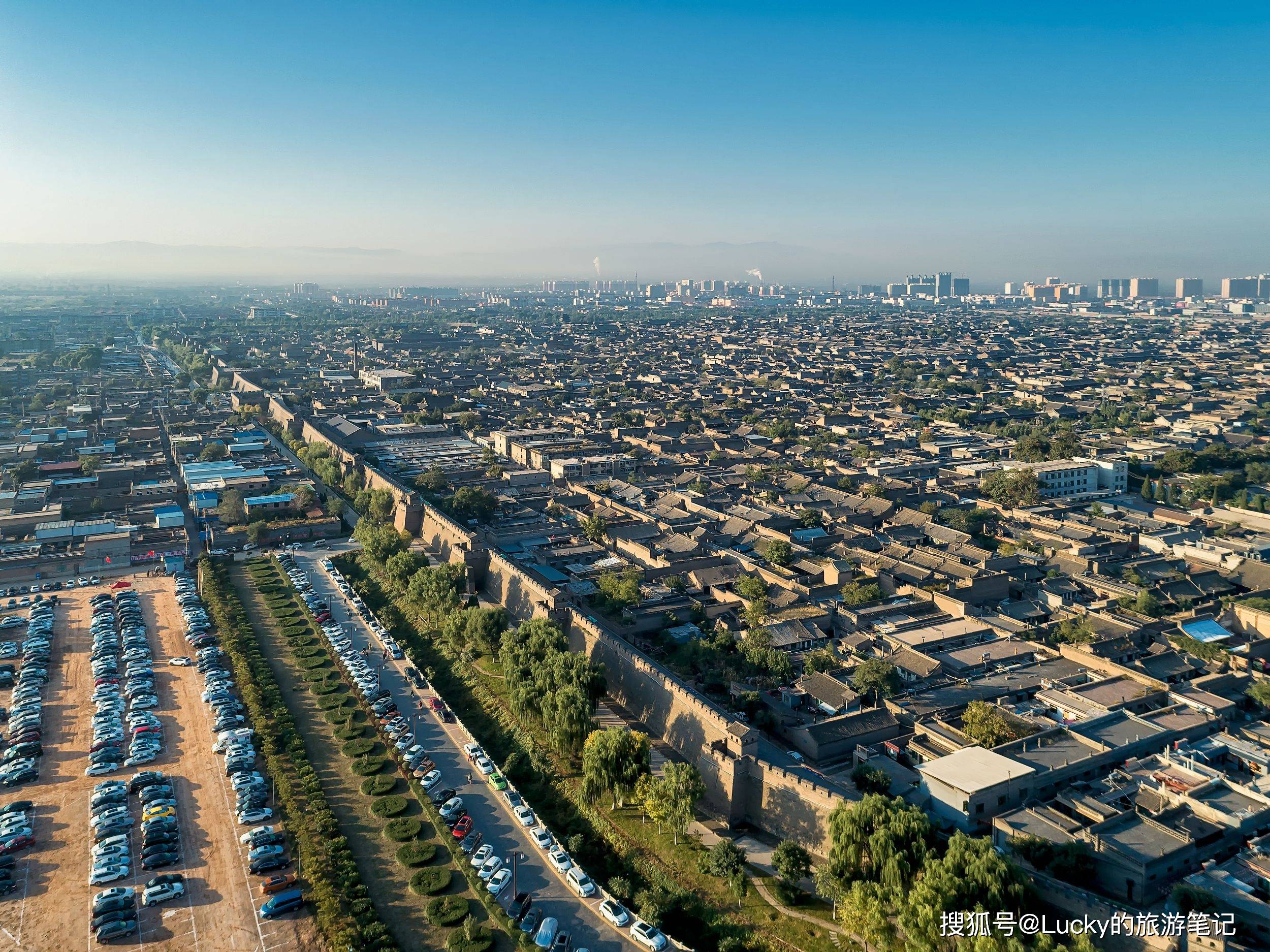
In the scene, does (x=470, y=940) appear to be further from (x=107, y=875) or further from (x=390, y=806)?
(x=107, y=875)

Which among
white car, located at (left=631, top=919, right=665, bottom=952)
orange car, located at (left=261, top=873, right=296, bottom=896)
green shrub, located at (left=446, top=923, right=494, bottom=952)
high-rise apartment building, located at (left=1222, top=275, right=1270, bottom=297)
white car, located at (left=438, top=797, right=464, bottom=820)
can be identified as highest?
high-rise apartment building, located at (left=1222, top=275, right=1270, bottom=297)

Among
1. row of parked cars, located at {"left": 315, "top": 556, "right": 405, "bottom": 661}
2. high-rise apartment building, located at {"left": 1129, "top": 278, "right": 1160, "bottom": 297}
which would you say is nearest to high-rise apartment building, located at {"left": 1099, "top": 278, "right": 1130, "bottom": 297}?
high-rise apartment building, located at {"left": 1129, "top": 278, "right": 1160, "bottom": 297}

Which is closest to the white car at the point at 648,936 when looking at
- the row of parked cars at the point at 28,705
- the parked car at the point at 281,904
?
the parked car at the point at 281,904

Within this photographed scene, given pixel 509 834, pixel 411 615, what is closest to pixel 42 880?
pixel 509 834

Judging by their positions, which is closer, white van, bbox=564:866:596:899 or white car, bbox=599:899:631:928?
white car, bbox=599:899:631:928

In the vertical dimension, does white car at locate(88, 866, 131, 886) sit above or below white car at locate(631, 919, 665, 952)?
above

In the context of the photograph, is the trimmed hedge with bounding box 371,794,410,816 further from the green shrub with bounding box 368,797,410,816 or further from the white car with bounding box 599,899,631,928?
the white car with bounding box 599,899,631,928
